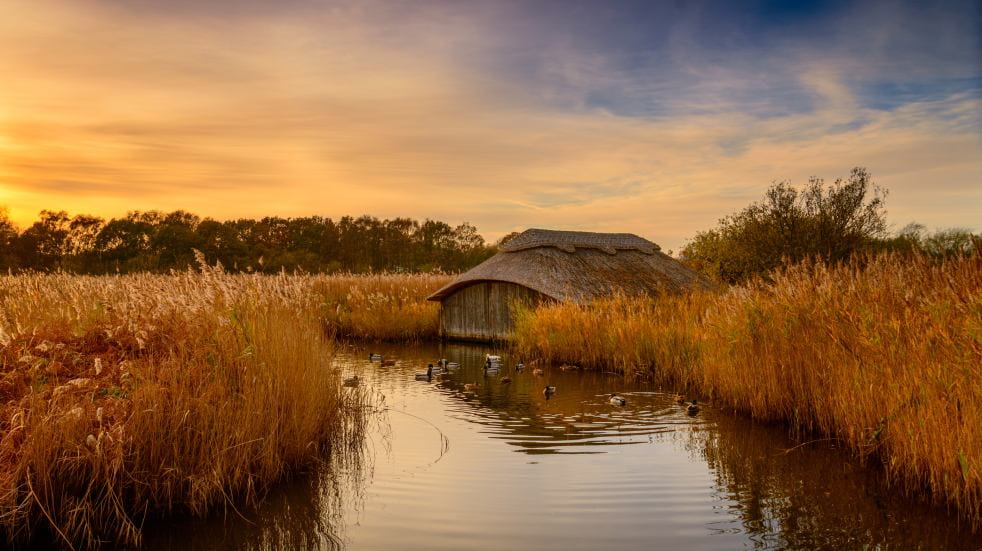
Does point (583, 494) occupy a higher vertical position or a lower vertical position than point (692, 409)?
lower

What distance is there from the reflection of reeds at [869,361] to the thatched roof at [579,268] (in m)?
7.55

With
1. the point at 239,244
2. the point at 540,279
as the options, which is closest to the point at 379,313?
the point at 540,279

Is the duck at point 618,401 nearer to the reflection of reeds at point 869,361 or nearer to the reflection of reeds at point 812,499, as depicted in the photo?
the reflection of reeds at point 869,361

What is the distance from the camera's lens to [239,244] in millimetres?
54562

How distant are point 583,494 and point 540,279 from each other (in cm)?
1414

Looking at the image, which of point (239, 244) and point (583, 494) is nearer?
point (583, 494)

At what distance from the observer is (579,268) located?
2258 centimetres

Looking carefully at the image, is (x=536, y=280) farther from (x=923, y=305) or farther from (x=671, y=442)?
(x=923, y=305)

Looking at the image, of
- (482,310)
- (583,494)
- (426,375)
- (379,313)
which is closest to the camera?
(583,494)

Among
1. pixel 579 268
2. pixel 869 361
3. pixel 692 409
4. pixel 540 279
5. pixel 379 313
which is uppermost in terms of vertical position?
pixel 579 268

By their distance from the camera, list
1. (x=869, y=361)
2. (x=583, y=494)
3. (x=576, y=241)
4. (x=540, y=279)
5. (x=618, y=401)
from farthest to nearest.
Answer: (x=576, y=241)
(x=540, y=279)
(x=618, y=401)
(x=869, y=361)
(x=583, y=494)

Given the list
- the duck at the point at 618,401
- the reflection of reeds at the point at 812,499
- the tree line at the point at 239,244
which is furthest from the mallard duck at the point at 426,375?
the tree line at the point at 239,244

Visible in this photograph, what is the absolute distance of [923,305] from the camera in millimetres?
7414

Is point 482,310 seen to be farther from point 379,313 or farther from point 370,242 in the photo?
point 370,242
